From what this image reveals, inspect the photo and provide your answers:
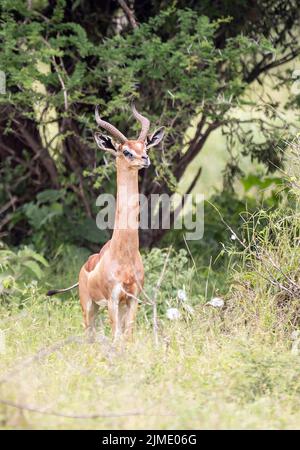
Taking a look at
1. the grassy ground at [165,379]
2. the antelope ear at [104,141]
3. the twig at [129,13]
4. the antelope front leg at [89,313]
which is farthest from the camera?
the twig at [129,13]

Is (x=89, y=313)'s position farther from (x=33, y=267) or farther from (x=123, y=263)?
(x=33, y=267)

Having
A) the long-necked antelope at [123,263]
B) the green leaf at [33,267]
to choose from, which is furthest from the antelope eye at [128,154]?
the green leaf at [33,267]

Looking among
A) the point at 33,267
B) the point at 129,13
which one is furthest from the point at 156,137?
the point at 129,13

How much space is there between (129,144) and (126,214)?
19.3 inches

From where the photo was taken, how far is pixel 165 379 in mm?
5598

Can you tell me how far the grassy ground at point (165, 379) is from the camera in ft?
15.9

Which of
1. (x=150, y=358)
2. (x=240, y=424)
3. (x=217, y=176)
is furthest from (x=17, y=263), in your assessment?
(x=217, y=176)

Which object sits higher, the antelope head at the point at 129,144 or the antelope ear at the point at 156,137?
the antelope ear at the point at 156,137

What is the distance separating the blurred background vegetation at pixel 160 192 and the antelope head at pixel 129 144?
2.30 feet

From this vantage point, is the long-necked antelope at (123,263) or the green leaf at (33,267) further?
the green leaf at (33,267)

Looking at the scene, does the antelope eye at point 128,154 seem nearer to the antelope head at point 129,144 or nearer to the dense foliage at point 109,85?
the antelope head at point 129,144

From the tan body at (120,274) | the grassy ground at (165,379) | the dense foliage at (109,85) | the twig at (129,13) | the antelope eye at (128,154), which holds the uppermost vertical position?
the twig at (129,13)

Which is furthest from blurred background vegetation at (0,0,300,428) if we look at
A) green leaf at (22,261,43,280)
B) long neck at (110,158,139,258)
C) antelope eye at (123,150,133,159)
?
antelope eye at (123,150,133,159)

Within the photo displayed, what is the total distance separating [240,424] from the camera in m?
4.89
